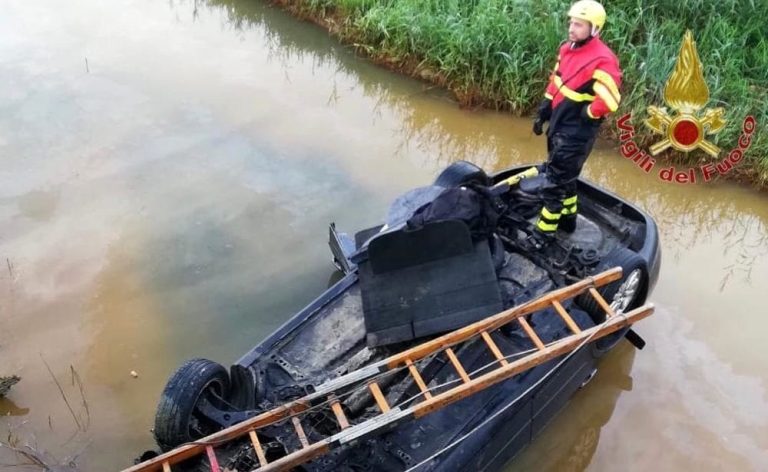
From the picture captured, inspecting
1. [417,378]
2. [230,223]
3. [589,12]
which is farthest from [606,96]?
[230,223]

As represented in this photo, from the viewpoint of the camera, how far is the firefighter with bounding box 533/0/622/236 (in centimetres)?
460

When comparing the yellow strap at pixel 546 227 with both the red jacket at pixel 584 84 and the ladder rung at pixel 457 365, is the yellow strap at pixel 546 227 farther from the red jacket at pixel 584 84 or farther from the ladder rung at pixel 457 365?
the ladder rung at pixel 457 365

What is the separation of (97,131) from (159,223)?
178cm

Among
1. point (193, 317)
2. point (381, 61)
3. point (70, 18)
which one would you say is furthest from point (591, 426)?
point (70, 18)

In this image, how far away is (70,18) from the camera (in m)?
9.80

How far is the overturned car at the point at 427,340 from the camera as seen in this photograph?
3795 mm

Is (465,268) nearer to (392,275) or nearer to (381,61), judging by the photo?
(392,275)

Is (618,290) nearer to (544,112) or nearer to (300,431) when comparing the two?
(544,112)

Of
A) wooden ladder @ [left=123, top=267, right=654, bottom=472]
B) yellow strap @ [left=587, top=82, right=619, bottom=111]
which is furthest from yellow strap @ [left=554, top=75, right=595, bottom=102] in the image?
wooden ladder @ [left=123, top=267, right=654, bottom=472]

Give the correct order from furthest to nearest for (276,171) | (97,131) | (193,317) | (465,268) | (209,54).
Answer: (209,54)
(97,131)
(276,171)
(193,317)
(465,268)

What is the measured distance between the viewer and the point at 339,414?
3711 mm

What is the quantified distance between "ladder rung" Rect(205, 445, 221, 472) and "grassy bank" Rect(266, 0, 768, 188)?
541 centimetres

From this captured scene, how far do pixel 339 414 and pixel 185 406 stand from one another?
2.59 ft

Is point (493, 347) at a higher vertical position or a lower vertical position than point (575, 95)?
lower
